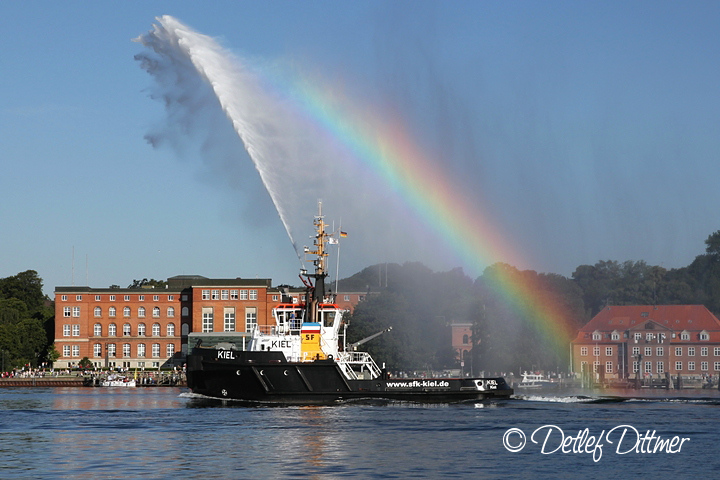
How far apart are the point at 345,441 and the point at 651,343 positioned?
11081 cm

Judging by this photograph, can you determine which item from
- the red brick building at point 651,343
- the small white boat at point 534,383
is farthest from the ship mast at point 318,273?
the red brick building at point 651,343

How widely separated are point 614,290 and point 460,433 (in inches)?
5477

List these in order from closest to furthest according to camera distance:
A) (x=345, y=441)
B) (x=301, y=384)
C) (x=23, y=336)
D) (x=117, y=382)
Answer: (x=345, y=441) < (x=301, y=384) < (x=117, y=382) < (x=23, y=336)

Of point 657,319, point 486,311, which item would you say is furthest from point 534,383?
point 657,319

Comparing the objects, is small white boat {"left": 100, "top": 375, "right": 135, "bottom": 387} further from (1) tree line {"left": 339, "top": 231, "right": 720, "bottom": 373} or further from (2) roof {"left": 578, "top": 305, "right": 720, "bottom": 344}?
(2) roof {"left": 578, "top": 305, "right": 720, "bottom": 344}

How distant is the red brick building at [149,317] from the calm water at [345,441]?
91.9 meters

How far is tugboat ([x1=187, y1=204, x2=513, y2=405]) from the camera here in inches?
2655

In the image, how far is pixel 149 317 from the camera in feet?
549

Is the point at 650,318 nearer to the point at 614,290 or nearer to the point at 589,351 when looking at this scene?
the point at 589,351

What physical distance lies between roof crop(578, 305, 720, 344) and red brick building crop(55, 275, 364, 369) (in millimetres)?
37714

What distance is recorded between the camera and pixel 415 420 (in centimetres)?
5859

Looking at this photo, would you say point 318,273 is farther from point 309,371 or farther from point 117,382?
point 117,382

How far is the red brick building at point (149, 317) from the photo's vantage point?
6467 inches

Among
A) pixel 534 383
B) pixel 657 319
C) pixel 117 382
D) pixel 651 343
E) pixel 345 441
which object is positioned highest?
pixel 657 319
